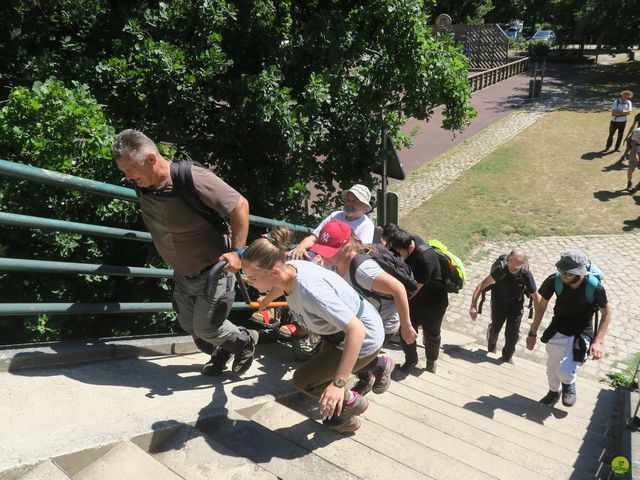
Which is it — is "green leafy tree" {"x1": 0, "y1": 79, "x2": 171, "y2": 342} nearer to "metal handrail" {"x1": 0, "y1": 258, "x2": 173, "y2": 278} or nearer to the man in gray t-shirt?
"metal handrail" {"x1": 0, "y1": 258, "x2": 173, "y2": 278}

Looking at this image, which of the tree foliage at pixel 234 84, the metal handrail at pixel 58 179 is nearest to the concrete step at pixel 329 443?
the metal handrail at pixel 58 179

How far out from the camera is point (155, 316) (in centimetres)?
561

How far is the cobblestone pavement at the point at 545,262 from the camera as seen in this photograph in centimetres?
772

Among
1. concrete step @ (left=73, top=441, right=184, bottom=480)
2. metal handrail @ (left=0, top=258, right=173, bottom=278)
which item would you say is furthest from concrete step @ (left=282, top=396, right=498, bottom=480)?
metal handrail @ (left=0, top=258, right=173, bottom=278)

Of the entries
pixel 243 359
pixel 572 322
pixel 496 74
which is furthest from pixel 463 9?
pixel 243 359

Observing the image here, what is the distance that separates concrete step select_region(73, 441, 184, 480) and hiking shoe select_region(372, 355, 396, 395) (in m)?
1.82

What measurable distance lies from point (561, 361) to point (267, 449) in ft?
10.6

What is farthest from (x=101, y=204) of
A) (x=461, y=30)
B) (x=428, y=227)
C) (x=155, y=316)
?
(x=461, y=30)

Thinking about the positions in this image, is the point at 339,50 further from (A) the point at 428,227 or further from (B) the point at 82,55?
(A) the point at 428,227

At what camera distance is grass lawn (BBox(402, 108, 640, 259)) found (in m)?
11.8

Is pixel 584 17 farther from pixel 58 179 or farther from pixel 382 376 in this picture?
pixel 58 179

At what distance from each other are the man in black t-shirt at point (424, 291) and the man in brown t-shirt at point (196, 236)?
1.76 metres

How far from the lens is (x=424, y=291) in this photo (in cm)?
540

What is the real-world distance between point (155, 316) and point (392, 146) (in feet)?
10.6
